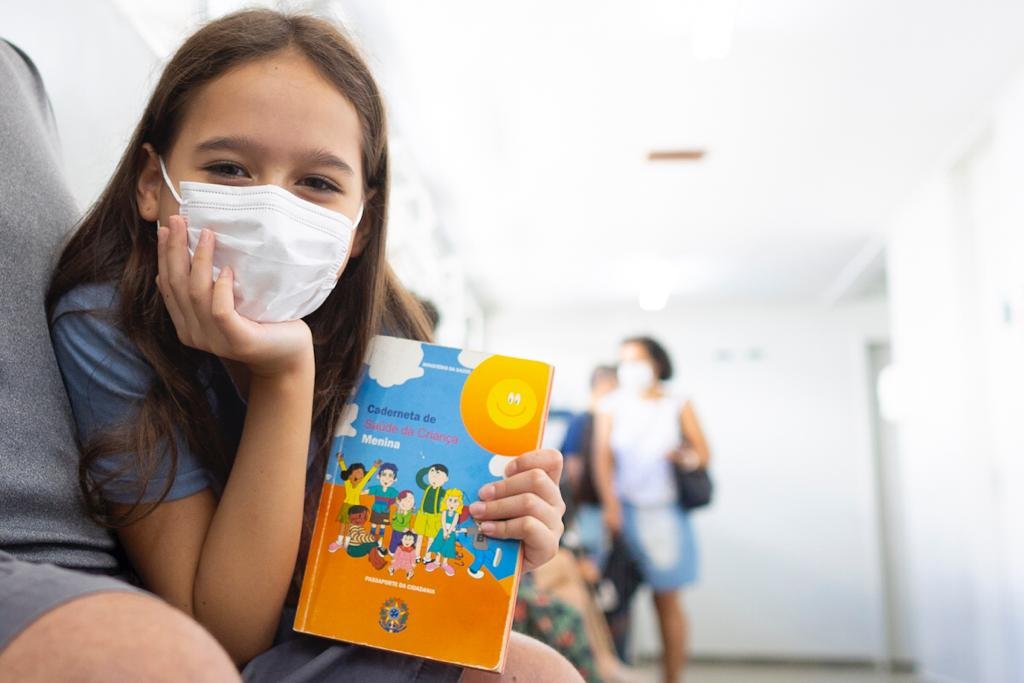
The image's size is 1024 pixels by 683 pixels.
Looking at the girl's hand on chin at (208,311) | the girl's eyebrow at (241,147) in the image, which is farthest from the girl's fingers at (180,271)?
the girl's eyebrow at (241,147)

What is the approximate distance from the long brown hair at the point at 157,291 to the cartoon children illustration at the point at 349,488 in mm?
101

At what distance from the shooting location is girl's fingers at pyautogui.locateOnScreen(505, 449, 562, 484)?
0.74 meters

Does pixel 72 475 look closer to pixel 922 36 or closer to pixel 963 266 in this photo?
pixel 922 36

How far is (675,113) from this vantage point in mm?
3545

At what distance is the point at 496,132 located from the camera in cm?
375

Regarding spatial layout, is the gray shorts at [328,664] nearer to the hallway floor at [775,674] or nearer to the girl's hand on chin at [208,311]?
the girl's hand on chin at [208,311]

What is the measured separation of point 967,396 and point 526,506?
3.68m

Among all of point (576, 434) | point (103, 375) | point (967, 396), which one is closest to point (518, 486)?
point (103, 375)

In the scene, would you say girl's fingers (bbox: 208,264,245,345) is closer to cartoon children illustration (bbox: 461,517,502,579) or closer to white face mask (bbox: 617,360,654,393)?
cartoon children illustration (bbox: 461,517,502,579)

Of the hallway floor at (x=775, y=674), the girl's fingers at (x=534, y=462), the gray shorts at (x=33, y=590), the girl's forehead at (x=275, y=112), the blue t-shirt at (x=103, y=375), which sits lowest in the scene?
the hallway floor at (x=775, y=674)

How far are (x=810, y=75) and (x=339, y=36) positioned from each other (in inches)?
107

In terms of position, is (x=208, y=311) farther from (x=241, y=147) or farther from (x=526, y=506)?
(x=526, y=506)

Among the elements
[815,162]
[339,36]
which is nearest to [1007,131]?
[815,162]

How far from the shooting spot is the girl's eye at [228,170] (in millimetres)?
778
